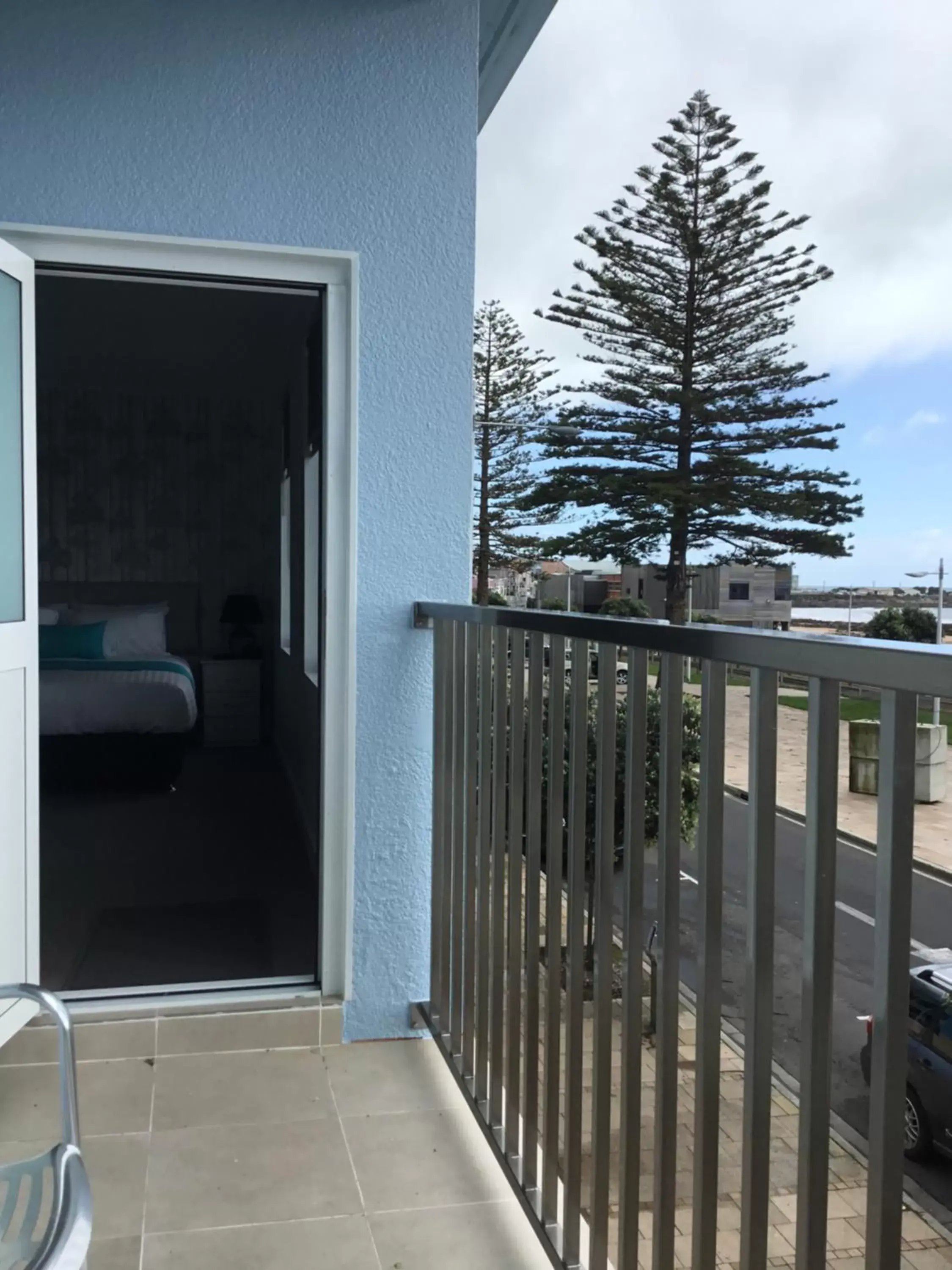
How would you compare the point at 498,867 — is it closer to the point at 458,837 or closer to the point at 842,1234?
the point at 458,837

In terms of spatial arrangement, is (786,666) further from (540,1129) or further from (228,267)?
(228,267)

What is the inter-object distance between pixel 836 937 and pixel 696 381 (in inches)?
1140

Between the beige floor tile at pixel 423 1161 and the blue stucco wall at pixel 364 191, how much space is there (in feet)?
1.41

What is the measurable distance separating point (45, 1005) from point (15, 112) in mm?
1921

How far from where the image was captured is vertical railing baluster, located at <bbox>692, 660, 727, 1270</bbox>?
3.59 feet

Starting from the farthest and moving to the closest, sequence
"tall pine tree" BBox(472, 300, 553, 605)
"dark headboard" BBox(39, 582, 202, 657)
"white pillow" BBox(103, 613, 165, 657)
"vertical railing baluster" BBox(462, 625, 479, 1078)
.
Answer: "tall pine tree" BBox(472, 300, 553, 605)
"dark headboard" BBox(39, 582, 202, 657)
"white pillow" BBox(103, 613, 165, 657)
"vertical railing baluster" BBox(462, 625, 479, 1078)

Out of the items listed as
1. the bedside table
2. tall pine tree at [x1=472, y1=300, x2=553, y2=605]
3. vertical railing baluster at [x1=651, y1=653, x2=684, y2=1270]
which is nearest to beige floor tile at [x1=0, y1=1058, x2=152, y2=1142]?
vertical railing baluster at [x1=651, y1=653, x2=684, y2=1270]

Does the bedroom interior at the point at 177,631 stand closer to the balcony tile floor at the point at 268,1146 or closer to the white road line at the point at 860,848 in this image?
the balcony tile floor at the point at 268,1146

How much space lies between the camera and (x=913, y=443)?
118ft

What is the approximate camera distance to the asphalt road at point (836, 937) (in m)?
0.87

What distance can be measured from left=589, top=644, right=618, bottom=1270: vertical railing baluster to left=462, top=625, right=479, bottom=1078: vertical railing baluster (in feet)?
2.15

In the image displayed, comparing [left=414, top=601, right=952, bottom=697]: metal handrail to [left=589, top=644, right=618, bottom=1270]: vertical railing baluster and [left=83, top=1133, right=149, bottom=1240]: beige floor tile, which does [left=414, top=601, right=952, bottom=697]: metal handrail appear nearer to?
[left=589, top=644, right=618, bottom=1270]: vertical railing baluster

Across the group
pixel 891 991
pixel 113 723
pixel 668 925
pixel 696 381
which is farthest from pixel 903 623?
pixel 891 991

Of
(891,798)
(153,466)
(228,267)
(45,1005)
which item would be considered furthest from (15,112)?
(153,466)
